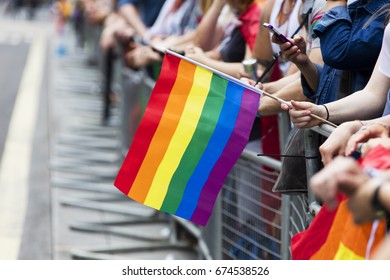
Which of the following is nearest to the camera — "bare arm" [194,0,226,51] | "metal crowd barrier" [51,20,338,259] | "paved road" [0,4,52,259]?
"metal crowd barrier" [51,20,338,259]

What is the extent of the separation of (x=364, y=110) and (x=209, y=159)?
2.24ft

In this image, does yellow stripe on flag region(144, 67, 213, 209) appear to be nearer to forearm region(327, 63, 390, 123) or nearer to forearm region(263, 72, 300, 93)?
forearm region(327, 63, 390, 123)

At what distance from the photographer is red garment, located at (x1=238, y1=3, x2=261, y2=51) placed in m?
5.76

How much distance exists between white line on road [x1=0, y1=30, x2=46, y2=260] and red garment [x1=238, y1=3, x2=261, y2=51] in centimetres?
240

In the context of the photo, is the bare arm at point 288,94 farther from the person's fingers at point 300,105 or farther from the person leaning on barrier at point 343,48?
the person's fingers at point 300,105

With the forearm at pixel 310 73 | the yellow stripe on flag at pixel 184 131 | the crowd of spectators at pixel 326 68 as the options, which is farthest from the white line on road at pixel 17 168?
the forearm at pixel 310 73

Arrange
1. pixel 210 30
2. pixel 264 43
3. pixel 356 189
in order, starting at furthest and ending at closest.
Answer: pixel 210 30 < pixel 264 43 < pixel 356 189

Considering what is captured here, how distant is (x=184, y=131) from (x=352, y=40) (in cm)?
77

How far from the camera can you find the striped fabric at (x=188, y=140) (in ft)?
13.3

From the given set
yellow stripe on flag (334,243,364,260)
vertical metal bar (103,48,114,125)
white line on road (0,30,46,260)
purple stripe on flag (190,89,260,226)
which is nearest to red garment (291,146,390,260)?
yellow stripe on flag (334,243,364,260)

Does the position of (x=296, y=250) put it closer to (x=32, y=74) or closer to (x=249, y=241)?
(x=249, y=241)

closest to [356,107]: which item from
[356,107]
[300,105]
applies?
[356,107]

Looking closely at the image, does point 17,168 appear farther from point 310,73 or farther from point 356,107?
point 356,107

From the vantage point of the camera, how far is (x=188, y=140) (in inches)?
161
